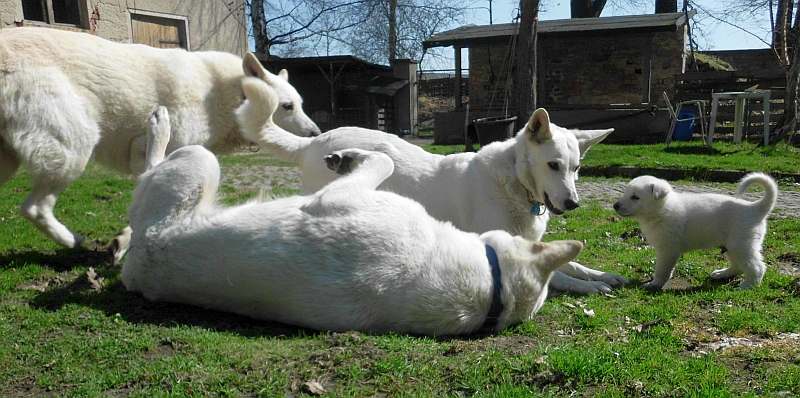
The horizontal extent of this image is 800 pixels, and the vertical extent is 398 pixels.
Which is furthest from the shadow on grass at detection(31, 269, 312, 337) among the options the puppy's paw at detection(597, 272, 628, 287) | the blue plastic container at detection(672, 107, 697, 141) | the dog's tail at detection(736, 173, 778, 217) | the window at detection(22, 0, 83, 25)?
the blue plastic container at detection(672, 107, 697, 141)

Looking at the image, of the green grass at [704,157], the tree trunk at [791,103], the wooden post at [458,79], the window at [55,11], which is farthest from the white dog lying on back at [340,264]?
the wooden post at [458,79]

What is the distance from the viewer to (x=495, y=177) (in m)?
4.89

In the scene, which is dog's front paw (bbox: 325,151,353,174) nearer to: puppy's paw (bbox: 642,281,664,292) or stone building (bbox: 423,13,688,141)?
puppy's paw (bbox: 642,281,664,292)

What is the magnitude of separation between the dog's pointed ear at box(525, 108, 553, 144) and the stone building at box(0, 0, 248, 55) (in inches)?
510

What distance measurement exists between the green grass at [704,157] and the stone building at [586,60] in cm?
668

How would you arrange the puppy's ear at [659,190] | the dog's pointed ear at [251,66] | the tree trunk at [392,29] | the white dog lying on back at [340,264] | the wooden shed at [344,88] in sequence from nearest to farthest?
1. the white dog lying on back at [340,264]
2. the puppy's ear at [659,190]
3. the dog's pointed ear at [251,66]
4. the wooden shed at [344,88]
5. the tree trunk at [392,29]

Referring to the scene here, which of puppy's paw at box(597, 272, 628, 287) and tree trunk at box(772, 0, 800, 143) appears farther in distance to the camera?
tree trunk at box(772, 0, 800, 143)

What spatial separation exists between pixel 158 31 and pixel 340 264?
50.8 feet

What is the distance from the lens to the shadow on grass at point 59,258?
16.4ft

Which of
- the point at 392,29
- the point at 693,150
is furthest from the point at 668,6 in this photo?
the point at 693,150

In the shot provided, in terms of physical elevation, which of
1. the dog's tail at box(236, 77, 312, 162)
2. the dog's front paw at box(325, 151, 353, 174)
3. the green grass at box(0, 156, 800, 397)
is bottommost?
the green grass at box(0, 156, 800, 397)

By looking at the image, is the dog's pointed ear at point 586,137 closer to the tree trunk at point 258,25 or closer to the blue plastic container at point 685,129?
the blue plastic container at point 685,129

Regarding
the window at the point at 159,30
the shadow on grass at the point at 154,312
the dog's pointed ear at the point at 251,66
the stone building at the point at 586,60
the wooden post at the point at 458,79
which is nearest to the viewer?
the shadow on grass at the point at 154,312

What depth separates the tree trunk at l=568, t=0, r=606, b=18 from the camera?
108 ft
